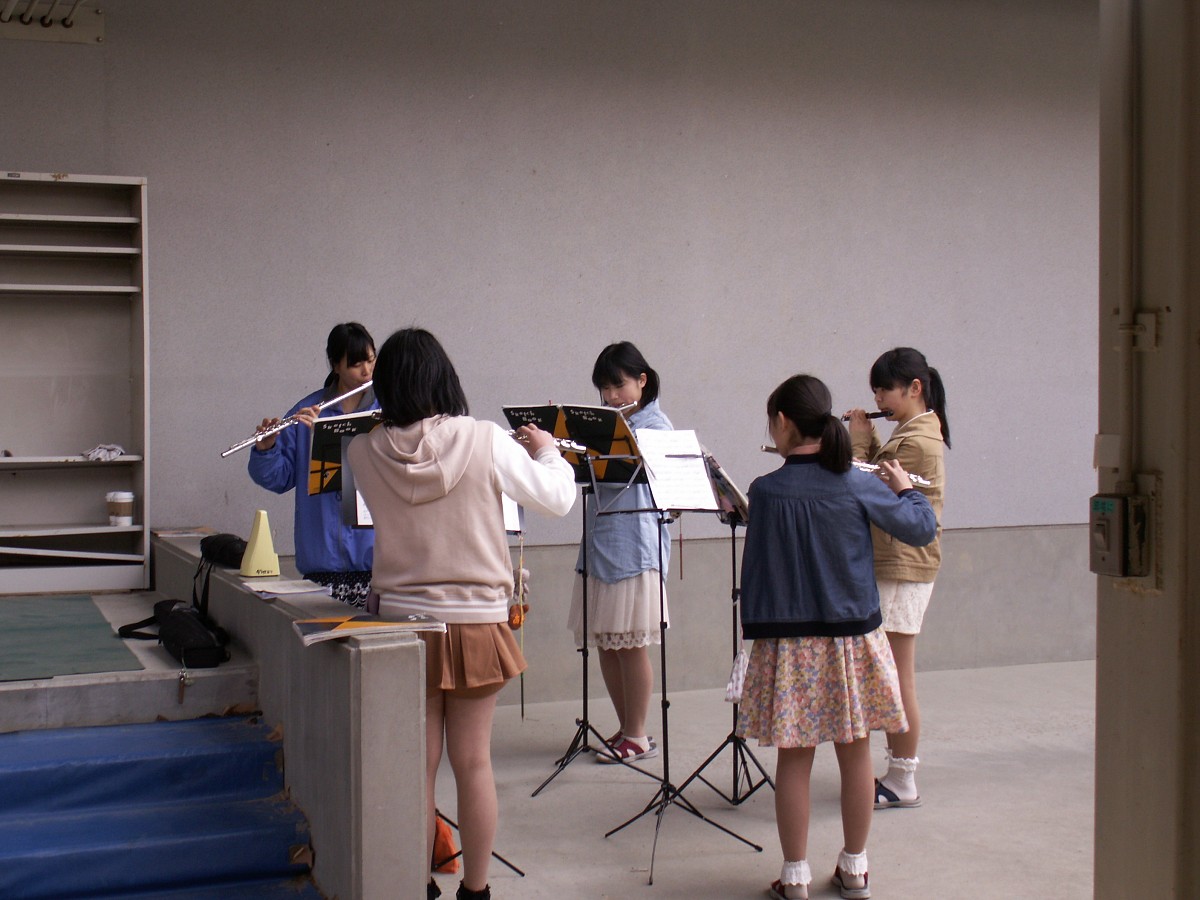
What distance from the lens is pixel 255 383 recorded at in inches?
195

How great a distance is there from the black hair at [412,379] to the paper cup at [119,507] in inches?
94.3

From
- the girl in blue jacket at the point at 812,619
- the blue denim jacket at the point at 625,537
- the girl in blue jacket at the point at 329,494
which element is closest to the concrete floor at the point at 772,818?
the girl in blue jacket at the point at 812,619

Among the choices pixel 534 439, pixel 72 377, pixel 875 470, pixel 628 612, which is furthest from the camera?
pixel 72 377

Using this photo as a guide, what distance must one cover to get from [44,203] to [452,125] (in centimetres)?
167

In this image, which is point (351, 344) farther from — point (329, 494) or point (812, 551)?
point (812, 551)

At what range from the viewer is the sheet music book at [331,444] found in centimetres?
307

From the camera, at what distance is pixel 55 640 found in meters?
3.65

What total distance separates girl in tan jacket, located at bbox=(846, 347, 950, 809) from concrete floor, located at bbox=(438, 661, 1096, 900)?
154 mm

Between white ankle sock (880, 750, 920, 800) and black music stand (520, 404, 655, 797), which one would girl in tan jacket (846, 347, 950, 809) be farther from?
black music stand (520, 404, 655, 797)

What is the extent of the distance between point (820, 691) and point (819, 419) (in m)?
0.68

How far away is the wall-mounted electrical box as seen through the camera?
7.06 feet

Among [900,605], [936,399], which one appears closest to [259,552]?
[900,605]

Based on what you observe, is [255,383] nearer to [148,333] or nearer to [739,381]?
[148,333]

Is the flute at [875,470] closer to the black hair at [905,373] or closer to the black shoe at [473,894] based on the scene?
the black hair at [905,373]
